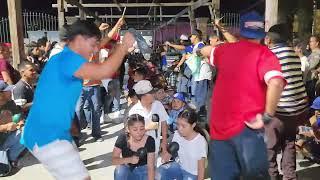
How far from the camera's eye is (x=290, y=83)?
4.29m

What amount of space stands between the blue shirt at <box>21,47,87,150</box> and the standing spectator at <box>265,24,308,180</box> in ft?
6.88

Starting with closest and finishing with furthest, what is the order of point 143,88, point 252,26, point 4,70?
point 252,26 → point 143,88 → point 4,70

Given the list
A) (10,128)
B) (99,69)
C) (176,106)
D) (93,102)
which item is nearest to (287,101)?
(176,106)

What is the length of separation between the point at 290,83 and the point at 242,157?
1415 millimetres

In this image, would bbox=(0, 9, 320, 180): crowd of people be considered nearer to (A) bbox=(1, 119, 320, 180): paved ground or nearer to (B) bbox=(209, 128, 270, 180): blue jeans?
(B) bbox=(209, 128, 270, 180): blue jeans

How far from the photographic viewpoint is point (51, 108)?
295cm

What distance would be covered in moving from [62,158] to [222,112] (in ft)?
3.93

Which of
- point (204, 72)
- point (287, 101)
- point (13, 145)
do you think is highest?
point (287, 101)

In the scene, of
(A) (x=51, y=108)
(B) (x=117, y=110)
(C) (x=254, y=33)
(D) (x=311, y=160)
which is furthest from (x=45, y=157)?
(B) (x=117, y=110)

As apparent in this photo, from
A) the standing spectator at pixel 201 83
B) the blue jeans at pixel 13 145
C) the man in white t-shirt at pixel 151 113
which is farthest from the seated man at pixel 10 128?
the standing spectator at pixel 201 83

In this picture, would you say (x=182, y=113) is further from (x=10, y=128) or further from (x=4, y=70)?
(x=4, y=70)

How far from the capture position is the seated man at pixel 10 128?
18.6 feet

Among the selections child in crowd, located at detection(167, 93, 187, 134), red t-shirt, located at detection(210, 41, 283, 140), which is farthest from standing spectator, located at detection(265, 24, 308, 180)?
child in crowd, located at detection(167, 93, 187, 134)

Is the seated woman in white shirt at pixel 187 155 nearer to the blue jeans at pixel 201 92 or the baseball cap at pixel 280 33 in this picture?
the baseball cap at pixel 280 33
